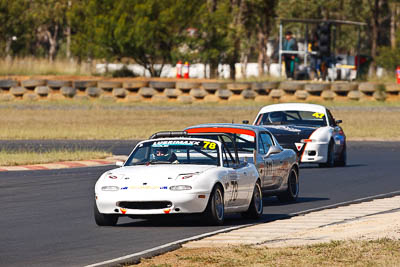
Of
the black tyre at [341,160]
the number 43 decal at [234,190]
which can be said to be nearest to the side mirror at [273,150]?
the number 43 decal at [234,190]

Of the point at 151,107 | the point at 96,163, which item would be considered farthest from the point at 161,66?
the point at 96,163

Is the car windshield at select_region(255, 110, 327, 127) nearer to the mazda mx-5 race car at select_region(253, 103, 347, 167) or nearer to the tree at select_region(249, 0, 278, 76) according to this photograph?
the mazda mx-5 race car at select_region(253, 103, 347, 167)

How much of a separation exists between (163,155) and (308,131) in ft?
33.7

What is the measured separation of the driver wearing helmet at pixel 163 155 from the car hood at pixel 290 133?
8.92 meters

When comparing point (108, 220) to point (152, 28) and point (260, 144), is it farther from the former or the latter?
point (152, 28)

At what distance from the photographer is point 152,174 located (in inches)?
500

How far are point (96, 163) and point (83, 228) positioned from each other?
11.2 m

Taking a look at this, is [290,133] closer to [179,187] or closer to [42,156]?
[42,156]

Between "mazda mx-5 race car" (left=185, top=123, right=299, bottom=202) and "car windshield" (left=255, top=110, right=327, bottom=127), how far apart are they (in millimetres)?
7231

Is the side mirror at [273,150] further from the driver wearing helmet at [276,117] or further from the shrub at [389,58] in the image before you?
the shrub at [389,58]

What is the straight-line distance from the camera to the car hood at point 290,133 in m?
22.5

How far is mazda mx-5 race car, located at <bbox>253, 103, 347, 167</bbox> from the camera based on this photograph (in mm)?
23203

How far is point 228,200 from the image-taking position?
13.2 meters

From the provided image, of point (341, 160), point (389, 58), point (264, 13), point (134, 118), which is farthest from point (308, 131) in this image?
point (389, 58)
